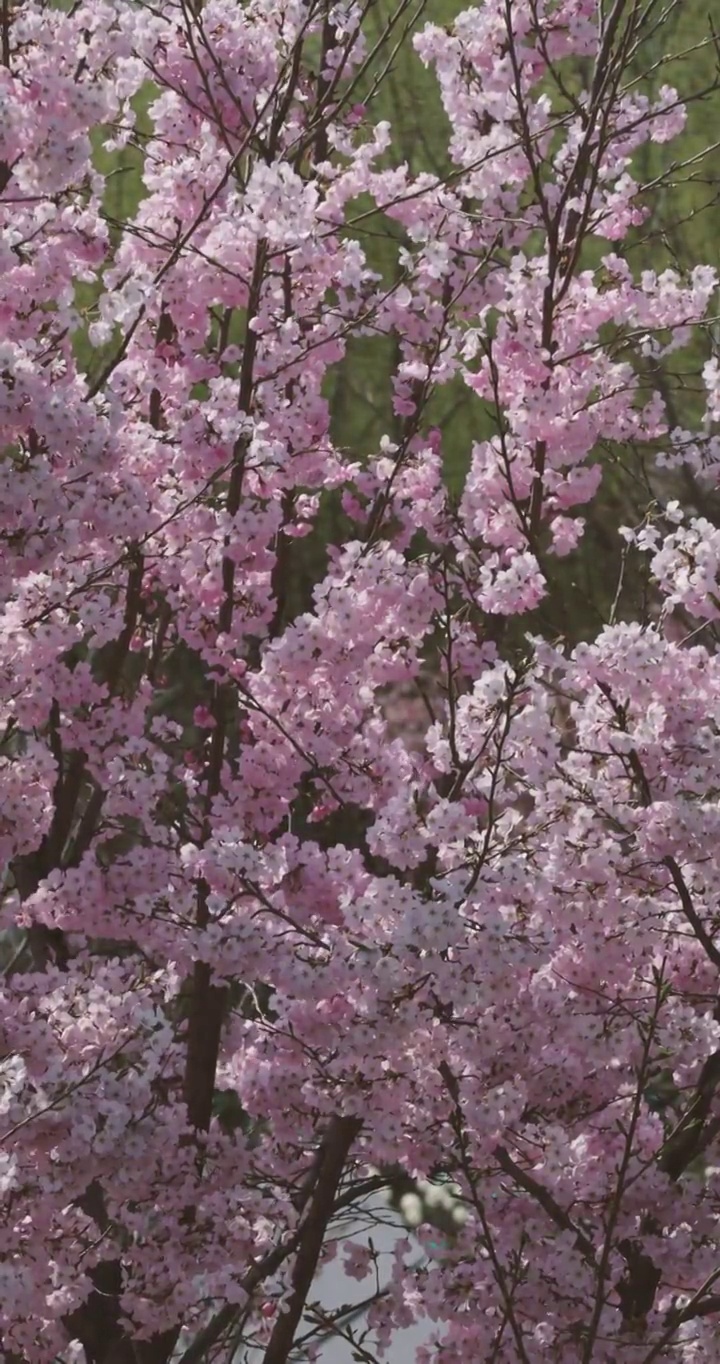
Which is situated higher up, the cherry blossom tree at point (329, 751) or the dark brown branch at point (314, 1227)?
the cherry blossom tree at point (329, 751)

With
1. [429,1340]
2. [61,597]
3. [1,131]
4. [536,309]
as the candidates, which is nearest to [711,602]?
[536,309]

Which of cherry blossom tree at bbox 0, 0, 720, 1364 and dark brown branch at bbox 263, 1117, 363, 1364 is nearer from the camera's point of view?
cherry blossom tree at bbox 0, 0, 720, 1364

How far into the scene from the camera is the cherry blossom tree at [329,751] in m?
→ 3.89

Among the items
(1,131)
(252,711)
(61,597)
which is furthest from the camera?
(252,711)

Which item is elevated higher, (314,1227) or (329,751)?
(329,751)

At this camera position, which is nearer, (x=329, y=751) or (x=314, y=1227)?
(x=314, y=1227)

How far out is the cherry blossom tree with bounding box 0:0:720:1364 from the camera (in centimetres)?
389

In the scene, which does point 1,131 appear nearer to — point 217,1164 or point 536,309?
point 536,309

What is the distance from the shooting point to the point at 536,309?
4.76m

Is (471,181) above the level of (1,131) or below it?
above

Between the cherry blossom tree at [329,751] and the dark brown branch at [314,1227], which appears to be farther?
the dark brown branch at [314,1227]

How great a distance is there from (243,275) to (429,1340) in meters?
2.97

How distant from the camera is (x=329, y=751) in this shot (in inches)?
176

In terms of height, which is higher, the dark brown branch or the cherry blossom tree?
the cherry blossom tree
